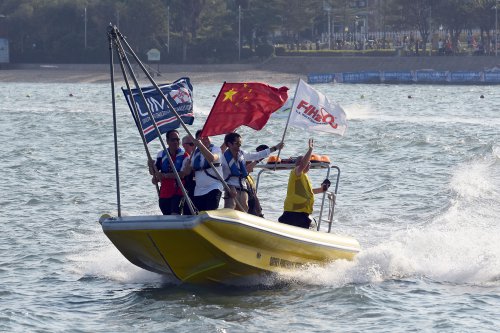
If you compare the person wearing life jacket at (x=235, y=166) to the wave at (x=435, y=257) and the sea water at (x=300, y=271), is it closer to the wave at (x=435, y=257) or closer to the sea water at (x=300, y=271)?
the sea water at (x=300, y=271)

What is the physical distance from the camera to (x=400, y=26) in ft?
348

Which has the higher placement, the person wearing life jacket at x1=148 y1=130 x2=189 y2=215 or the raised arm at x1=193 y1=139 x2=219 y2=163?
the raised arm at x1=193 y1=139 x2=219 y2=163

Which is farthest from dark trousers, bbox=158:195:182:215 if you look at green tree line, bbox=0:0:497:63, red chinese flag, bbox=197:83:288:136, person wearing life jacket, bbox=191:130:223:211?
green tree line, bbox=0:0:497:63

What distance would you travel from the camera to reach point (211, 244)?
13453mm

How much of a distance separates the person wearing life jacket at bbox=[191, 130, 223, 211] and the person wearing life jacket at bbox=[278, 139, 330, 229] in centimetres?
125

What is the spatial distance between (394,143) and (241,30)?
69.6 meters

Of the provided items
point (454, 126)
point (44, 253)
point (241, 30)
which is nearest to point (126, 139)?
point (454, 126)

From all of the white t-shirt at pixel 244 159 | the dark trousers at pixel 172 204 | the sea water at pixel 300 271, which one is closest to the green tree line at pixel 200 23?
the sea water at pixel 300 271

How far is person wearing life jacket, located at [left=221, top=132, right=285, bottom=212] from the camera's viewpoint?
1402cm

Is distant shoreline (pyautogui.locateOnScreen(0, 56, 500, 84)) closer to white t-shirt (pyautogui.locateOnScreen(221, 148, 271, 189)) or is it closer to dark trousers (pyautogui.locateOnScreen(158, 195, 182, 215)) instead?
white t-shirt (pyautogui.locateOnScreen(221, 148, 271, 189))

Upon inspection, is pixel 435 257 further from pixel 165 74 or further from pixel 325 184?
pixel 165 74

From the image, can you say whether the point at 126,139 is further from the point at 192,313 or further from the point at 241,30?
the point at 241,30

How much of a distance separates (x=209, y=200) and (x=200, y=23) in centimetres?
9690

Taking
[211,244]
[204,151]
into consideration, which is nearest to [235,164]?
[204,151]
